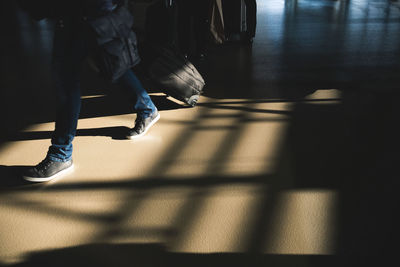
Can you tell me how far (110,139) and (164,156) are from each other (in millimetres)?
442

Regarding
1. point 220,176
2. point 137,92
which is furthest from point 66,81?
point 220,176

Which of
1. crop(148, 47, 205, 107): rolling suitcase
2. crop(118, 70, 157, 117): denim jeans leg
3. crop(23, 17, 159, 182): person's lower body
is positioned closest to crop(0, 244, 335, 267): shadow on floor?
crop(23, 17, 159, 182): person's lower body

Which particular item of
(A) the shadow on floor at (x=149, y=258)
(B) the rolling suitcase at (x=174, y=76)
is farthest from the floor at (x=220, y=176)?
(B) the rolling suitcase at (x=174, y=76)

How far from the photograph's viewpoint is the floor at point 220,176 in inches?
57.6

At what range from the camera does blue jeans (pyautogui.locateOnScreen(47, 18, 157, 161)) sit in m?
1.68

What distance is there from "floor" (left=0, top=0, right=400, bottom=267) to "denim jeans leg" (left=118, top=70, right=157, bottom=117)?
17 cm

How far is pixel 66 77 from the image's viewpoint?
1.76 metres

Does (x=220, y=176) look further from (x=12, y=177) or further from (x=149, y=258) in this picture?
(x=12, y=177)

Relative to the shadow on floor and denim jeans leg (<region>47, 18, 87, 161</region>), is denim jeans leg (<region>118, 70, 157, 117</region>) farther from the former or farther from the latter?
the shadow on floor

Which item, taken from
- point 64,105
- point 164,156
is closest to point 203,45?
point 164,156

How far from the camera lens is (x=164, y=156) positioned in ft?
7.02

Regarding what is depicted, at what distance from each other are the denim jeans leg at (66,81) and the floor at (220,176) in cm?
19

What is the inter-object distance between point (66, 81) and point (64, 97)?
0.08 metres

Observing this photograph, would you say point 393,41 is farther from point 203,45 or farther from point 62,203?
point 62,203
